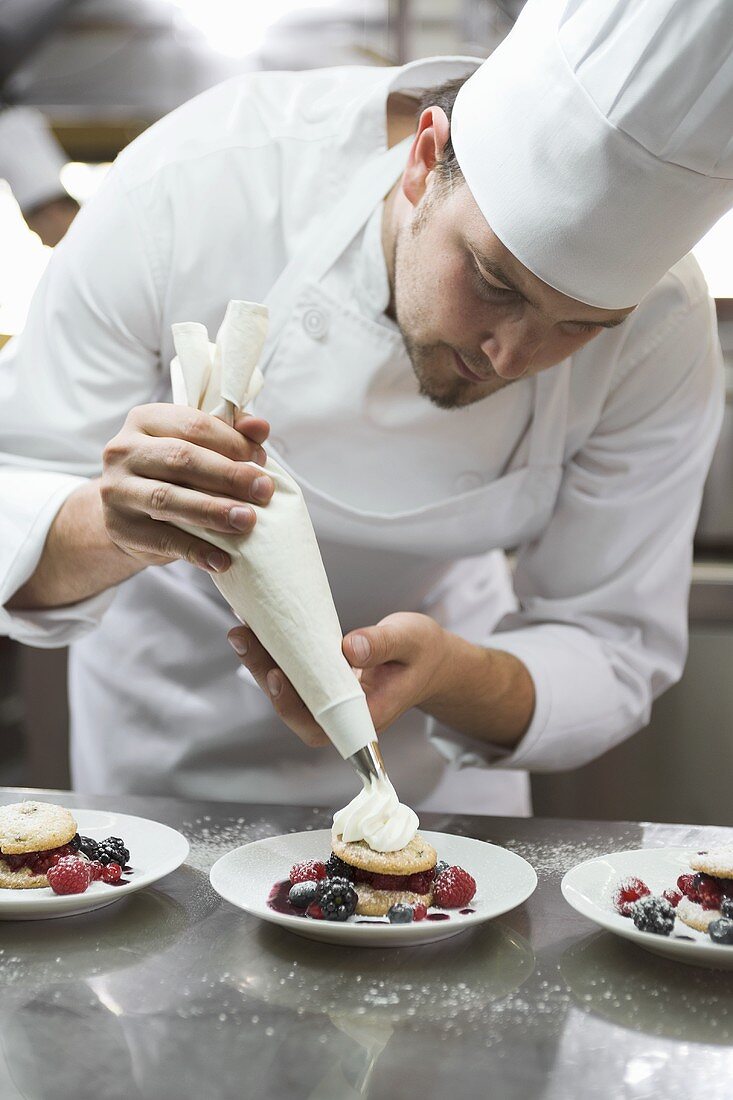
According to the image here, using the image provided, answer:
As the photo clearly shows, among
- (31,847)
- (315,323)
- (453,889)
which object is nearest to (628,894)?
(453,889)

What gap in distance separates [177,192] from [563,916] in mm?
1126

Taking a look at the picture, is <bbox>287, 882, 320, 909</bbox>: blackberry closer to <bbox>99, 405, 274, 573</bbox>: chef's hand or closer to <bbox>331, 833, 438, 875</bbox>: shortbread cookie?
<bbox>331, 833, 438, 875</bbox>: shortbread cookie

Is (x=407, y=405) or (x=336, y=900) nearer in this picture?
(x=336, y=900)

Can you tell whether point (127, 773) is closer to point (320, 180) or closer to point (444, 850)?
point (444, 850)

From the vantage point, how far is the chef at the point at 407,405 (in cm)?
133

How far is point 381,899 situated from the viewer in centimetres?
121

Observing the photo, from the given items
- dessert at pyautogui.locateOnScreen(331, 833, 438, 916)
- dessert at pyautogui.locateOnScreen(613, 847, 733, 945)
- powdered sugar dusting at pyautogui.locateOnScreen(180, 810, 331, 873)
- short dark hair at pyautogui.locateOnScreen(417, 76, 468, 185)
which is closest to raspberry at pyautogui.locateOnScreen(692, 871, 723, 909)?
dessert at pyautogui.locateOnScreen(613, 847, 733, 945)

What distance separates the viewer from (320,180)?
1748 millimetres

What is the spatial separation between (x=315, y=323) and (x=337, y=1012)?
101cm

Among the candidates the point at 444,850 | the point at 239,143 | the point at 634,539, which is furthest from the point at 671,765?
the point at 239,143

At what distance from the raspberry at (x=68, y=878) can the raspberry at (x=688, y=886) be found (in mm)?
622

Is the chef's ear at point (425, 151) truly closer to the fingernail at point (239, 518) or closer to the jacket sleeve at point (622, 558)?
the jacket sleeve at point (622, 558)

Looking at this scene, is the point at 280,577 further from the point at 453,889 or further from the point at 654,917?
the point at 654,917

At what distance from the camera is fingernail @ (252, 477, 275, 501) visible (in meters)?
1.25
